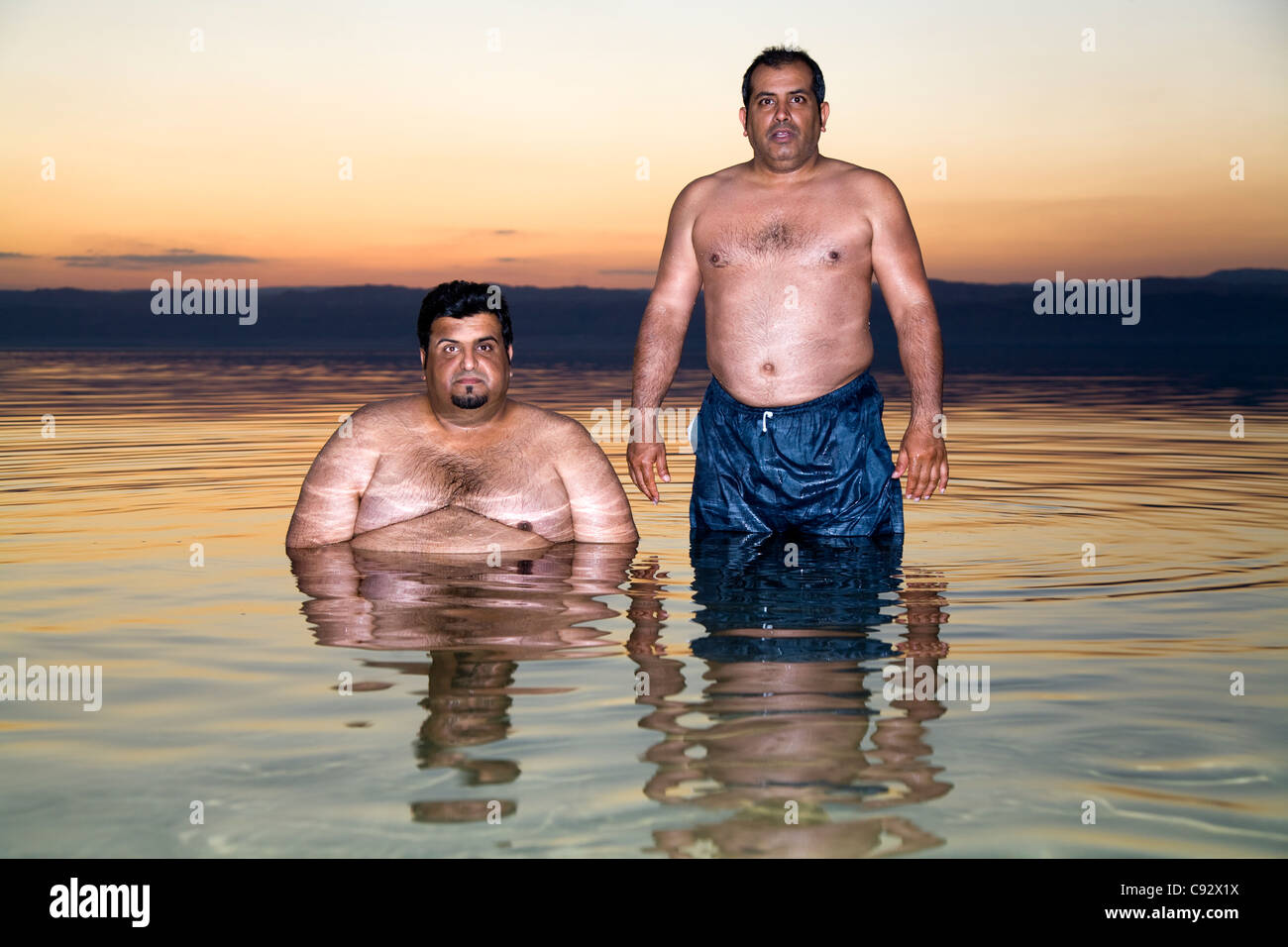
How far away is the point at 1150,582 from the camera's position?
5.16 metres

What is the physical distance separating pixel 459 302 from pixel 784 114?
1626 mm

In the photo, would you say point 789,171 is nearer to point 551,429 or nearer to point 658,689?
point 551,429

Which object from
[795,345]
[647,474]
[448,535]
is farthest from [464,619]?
[795,345]

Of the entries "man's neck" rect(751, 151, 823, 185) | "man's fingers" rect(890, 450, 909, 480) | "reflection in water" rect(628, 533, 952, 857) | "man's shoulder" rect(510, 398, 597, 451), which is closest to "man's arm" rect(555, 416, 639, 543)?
"man's shoulder" rect(510, 398, 597, 451)

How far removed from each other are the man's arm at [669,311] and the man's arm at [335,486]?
3.98 feet

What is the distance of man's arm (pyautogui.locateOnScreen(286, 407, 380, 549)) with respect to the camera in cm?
577

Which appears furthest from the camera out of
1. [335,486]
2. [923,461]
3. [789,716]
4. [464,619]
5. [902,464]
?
[335,486]

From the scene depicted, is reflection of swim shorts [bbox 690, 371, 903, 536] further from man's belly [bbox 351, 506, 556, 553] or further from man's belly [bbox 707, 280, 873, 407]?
man's belly [bbox 351, 506, 556, 553]

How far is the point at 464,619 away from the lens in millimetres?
4457

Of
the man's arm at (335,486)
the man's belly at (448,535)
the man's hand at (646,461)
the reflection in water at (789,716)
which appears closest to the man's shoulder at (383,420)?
the man's arm at (335,486)

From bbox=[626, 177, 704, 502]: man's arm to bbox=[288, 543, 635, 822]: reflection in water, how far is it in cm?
78

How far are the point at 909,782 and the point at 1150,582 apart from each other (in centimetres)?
280
